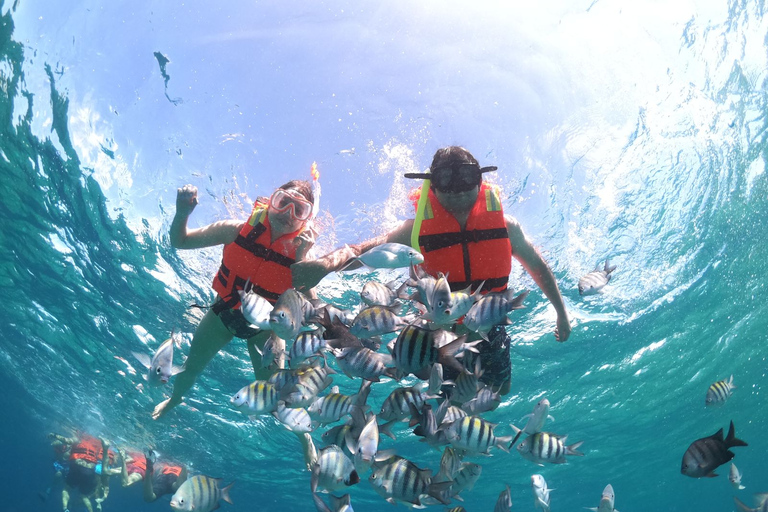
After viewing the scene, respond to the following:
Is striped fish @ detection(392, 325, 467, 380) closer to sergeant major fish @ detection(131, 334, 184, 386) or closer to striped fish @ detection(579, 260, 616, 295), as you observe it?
striped fish @ detection(579, 260, 616, 295)

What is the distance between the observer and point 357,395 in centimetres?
403

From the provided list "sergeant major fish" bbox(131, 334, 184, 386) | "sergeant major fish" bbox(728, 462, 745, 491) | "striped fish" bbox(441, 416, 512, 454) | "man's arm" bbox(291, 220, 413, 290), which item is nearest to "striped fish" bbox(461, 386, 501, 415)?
"striped fish" bbox(441, 416, 512, 454)

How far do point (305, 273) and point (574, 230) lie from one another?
916 cm

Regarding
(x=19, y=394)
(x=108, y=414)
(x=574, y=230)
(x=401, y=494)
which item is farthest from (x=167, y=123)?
(x=19, y=394)

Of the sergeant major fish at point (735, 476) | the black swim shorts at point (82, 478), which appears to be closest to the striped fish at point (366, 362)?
the sergeant major fish at point (735, 476)

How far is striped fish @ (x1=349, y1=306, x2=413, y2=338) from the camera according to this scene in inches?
139

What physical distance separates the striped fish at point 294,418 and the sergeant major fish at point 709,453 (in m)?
4.03

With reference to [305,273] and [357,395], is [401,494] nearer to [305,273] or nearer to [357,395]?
[357,395]

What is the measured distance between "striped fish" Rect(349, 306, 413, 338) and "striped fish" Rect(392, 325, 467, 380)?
32cm

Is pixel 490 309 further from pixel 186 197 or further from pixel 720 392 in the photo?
pixel 720 392

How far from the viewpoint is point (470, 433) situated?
3.94m

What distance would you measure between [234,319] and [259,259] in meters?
1.13

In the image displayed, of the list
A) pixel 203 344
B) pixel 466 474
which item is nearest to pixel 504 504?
pixel 466 474

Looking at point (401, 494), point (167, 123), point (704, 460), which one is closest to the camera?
point (401, 494)
